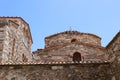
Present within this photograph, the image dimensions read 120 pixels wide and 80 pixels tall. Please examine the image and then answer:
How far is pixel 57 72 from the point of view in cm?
930

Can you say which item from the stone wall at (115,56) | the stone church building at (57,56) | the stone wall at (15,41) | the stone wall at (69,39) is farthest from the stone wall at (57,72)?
the stone wall at (69,39)

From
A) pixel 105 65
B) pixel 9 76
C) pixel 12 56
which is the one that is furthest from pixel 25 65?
pixel 12 56

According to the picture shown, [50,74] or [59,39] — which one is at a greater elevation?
[59,39]

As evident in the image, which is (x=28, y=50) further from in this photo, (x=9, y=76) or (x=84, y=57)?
(x=9, y=76)

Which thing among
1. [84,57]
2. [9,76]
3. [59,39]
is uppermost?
[59,39]

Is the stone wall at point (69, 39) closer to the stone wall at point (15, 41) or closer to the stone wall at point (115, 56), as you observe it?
the stone wall at point (15, 41)

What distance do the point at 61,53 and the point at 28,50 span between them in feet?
9.32

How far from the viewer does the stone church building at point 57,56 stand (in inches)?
363

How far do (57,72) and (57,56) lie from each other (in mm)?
5154

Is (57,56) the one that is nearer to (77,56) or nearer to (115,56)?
(77,56)

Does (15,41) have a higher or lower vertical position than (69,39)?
lower

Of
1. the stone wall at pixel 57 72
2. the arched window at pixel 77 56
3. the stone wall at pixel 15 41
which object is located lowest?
the stone wall at pixel 57 72

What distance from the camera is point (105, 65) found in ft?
30.6

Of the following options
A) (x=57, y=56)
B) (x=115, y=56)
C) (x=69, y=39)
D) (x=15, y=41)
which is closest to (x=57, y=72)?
(x=115, y=56)
